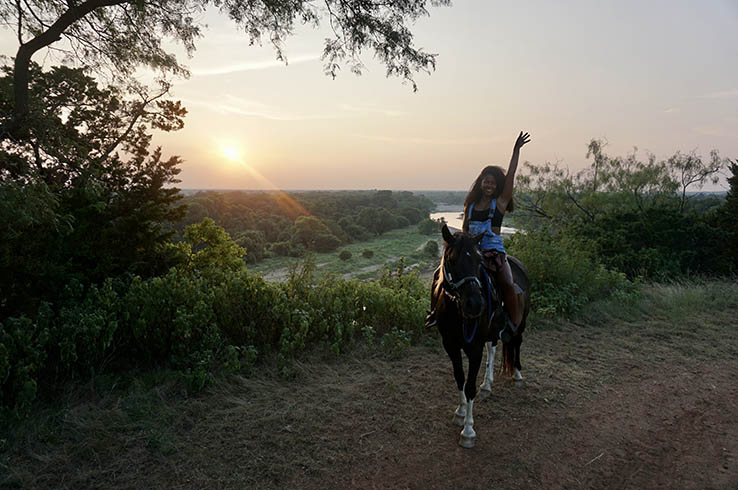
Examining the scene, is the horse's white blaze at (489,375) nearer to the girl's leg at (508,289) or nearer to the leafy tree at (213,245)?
the girl's leg at (508,289)

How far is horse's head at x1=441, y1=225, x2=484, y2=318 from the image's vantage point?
3582mm

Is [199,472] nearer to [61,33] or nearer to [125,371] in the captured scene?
[125,371]

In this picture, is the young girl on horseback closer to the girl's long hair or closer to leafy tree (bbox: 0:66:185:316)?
the girl's long hair

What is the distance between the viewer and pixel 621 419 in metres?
4.62

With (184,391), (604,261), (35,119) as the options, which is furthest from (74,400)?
(604,261)

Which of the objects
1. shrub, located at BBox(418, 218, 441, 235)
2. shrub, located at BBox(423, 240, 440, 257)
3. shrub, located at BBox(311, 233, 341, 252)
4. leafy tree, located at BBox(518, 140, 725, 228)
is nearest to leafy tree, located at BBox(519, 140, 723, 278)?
leafy tree, located at BBox(518, 140, 725, 228)

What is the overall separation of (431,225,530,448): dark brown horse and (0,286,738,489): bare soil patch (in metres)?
0.49

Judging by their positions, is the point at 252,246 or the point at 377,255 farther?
the point at 377,255

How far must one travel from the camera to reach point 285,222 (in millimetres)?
41531

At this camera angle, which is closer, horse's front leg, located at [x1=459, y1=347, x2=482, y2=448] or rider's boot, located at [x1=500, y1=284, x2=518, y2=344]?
horse's front leg, located at [x1=459, y1=347, x2=482, y2=448]

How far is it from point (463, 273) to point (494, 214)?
→ 4.03 ft

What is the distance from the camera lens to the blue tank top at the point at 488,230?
454cm

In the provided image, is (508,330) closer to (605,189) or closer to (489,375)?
(489,375)

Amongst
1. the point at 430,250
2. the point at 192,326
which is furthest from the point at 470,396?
the point at 430,250
